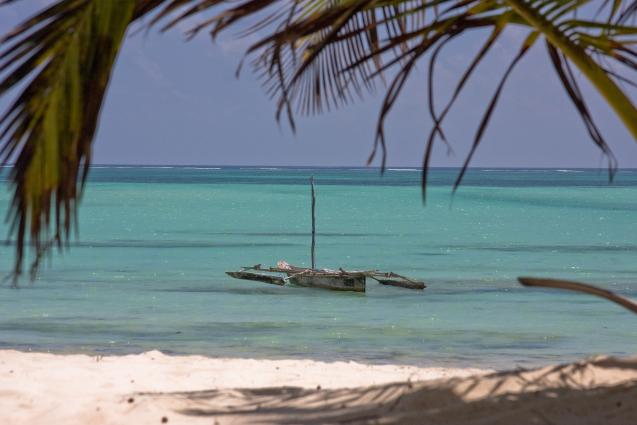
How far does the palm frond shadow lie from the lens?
5527 millimetres

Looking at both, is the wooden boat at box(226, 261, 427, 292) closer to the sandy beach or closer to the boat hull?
the boat hull

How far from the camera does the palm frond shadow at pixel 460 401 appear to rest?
5527 mm

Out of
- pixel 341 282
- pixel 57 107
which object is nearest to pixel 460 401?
pixel 57 107

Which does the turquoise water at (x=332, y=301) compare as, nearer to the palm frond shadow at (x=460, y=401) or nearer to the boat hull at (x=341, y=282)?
the boat hull at (x=341, y=282)

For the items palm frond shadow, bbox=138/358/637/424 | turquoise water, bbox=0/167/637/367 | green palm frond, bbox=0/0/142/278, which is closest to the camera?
green palm frond, bbox=0/0/142/278

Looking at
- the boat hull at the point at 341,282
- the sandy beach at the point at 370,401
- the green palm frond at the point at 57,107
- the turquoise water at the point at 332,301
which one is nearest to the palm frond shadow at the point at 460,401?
the sandy beach at the point at 370,401

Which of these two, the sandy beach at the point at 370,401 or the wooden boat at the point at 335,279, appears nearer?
the sandy beach at the point at 370,401

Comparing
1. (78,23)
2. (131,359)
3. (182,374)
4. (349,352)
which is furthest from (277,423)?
(349,352)

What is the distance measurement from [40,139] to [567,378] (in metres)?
3.50

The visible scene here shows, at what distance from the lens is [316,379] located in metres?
8.86

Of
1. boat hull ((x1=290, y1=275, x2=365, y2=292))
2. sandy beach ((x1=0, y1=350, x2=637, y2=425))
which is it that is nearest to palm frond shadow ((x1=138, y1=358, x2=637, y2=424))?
sandy beach ((x1=0, y1=350, x2=637, y2=425))

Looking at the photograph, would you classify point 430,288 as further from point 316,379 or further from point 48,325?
point 316,379

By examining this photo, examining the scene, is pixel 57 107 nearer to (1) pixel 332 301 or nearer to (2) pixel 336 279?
(1) pixel 332 301

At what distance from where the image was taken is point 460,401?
576 centimetres
